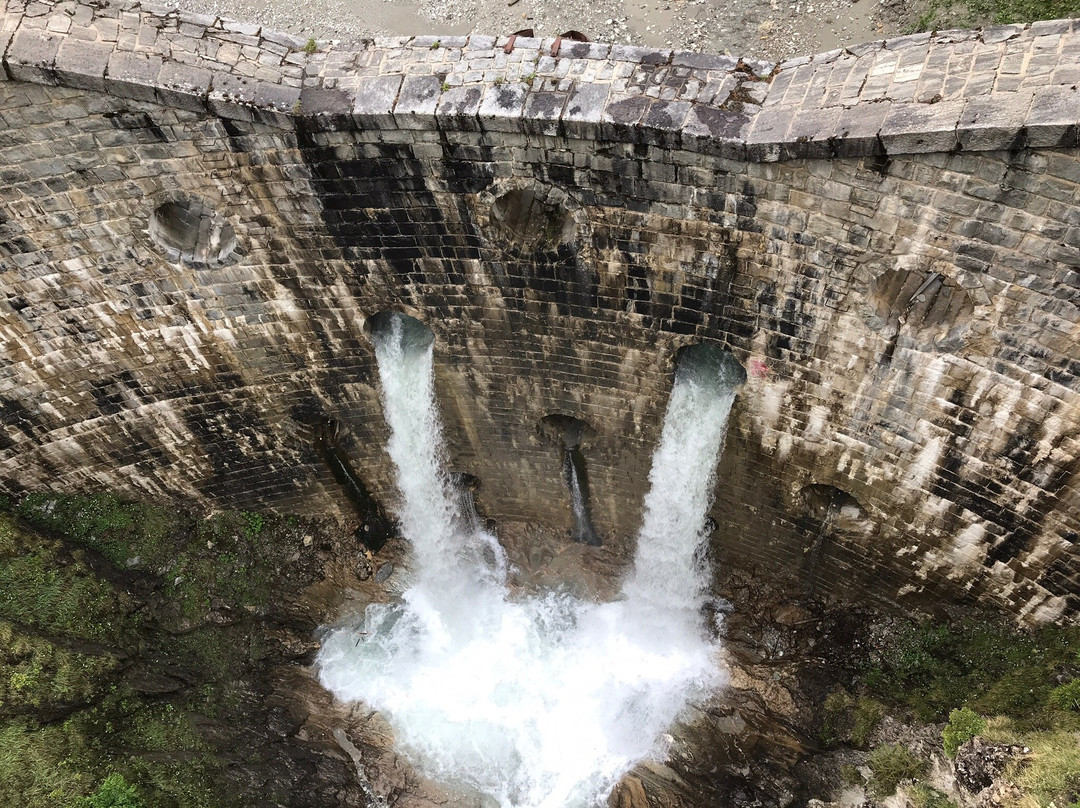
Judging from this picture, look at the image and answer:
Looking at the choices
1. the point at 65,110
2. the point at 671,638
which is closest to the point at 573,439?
the point at 671,638

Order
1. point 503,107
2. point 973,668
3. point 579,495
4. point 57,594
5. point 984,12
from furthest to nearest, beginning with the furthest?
1. point 984,12
2. point 579,495
3. point 57,594
4. point 973,668
5. point 503,107

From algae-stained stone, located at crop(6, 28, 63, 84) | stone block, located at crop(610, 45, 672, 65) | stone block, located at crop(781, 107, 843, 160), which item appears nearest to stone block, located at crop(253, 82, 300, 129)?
algae-stained stone, located at crop(6, 28, 63, 84)

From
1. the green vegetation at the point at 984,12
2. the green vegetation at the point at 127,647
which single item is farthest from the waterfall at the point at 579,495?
the green vegetation at the point at 984,12

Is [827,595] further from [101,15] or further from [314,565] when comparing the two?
[101,15]

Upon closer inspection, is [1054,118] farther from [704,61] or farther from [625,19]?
[625,19]

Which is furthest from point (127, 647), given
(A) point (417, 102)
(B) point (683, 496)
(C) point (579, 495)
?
(A) point (417, 102)
